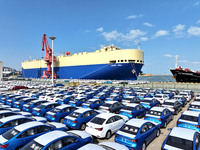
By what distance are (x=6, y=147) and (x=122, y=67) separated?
54197 millimetres

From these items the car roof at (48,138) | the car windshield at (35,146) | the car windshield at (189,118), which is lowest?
the car windshield at (189,118)

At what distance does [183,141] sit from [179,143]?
204 mm

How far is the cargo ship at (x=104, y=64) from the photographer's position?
58.1 m

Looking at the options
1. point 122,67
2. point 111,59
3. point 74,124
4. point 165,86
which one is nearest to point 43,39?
point 111,59

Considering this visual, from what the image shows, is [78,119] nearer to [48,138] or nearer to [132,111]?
[48,138]

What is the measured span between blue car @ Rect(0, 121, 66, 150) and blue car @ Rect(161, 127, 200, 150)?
587cm

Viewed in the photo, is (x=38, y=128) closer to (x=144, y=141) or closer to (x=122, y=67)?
(x=144, y=141)

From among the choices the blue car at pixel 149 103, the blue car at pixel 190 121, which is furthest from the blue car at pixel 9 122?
the blue car at pixel 149 103

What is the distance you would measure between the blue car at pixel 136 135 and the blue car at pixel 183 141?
3.74ft

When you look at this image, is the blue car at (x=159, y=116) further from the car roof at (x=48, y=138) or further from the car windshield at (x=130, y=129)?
the car roof at (x=48, y=138)

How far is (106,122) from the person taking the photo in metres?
7.91

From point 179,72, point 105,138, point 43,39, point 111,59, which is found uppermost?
point 43,39

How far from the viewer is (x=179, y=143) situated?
5387mm

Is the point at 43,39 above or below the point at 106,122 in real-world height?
above
